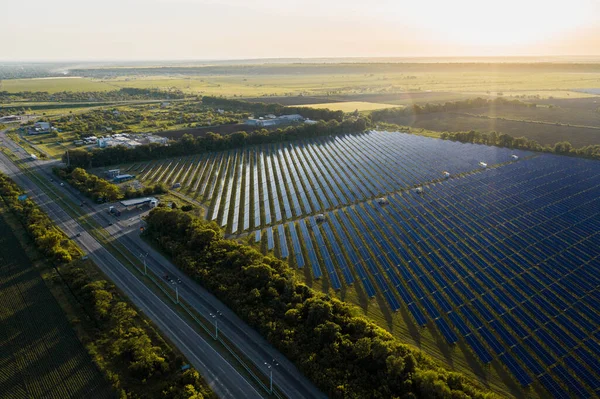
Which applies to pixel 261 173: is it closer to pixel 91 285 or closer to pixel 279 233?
pixel 279 233

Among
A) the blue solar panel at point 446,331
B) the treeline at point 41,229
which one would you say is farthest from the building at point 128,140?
the blue solar panel at point 446,331

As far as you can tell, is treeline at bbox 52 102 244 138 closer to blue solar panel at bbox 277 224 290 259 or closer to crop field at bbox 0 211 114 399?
blue solar panel at bbox 277 224 290 259

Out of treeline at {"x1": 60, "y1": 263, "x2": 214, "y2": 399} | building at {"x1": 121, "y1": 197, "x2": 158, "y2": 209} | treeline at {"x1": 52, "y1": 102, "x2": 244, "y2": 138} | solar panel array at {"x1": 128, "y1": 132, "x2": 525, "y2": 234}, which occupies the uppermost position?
treeline at {"x1": 52, "y1": 102, "x2": 244, "y2": 138}

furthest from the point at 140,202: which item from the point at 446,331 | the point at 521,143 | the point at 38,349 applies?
the point at 521,143

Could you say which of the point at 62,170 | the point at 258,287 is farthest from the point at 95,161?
the point at 258,287

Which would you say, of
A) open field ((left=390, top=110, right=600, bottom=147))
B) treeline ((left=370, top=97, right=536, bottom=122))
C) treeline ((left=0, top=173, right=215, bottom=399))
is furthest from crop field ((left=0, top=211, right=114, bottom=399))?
treeline ((left=370, top=97, right=536, bottom=122))
